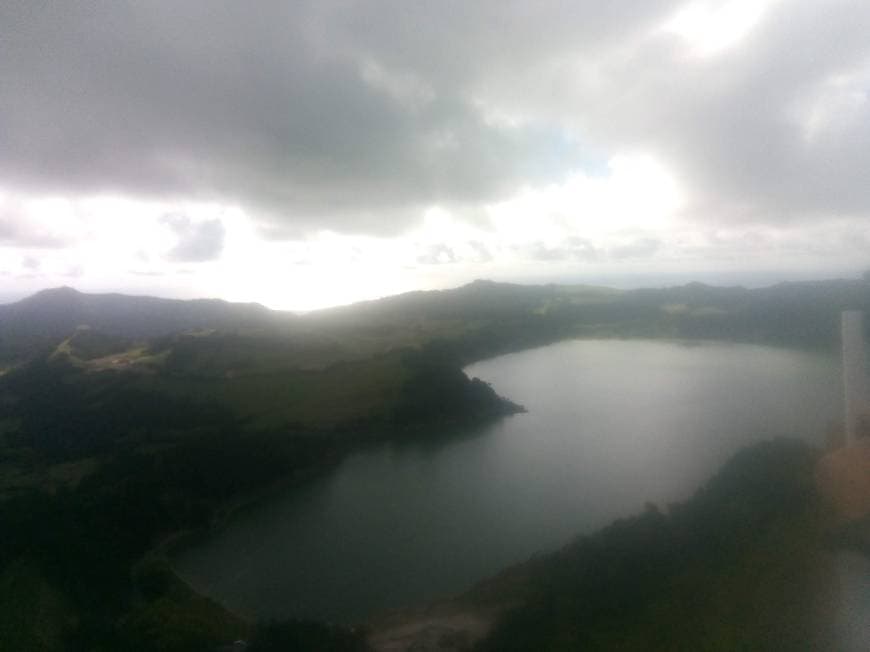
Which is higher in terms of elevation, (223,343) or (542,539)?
(223,343)

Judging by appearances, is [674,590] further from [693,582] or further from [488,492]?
[488,492]

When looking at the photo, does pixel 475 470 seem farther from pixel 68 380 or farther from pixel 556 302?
pixel 556 302

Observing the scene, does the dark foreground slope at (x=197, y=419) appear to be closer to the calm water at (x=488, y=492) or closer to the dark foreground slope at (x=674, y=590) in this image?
the dark foreground slope at (x=674, y=590)

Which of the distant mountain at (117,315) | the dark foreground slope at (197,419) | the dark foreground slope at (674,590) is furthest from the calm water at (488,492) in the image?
the distant mountain at (117,315)

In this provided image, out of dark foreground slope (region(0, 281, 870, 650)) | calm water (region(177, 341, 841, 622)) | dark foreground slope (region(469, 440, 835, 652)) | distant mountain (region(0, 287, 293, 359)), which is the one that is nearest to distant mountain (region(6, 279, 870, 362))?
distant mountain (region(0, 287, 293, 359))

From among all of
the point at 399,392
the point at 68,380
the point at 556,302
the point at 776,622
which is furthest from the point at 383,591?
the point at 556,302

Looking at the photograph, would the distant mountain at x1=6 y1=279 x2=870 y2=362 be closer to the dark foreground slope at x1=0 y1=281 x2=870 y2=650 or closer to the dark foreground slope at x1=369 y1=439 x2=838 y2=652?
the dark foreground slope at x1=0 y1=281 x2=870 y2=650

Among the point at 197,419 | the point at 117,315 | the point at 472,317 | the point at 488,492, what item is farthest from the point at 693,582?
the point at 117,315
